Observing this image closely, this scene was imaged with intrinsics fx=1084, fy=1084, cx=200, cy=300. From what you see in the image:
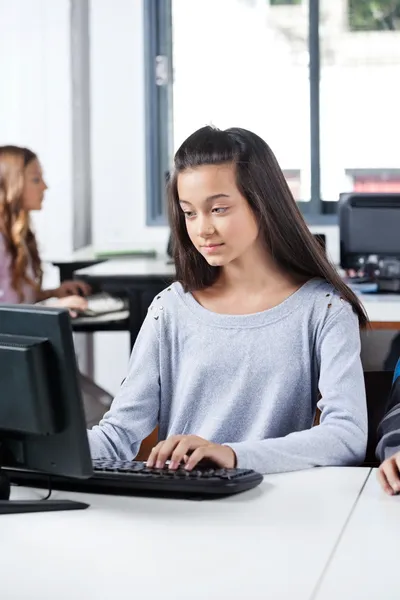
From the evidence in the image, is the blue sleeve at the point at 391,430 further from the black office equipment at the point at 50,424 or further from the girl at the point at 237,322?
the black office equipment at the point at 50,424

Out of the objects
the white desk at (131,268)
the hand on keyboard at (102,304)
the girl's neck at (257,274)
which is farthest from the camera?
the hand on keyboard at (102,304)

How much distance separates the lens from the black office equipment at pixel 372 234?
3.75 meters

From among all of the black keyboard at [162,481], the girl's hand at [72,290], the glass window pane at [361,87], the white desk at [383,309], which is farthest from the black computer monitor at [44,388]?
the glass window pane at [361,87]

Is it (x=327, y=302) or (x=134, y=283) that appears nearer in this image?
(x=327, y=302)

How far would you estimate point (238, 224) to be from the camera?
1.83 m

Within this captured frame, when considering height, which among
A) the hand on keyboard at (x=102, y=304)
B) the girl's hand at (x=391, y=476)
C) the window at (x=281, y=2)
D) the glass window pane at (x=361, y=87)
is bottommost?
the hand on keyboard at (x=102, y=304)

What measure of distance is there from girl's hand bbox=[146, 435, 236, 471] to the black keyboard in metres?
0.01

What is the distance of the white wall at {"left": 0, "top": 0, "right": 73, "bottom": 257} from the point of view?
16.4 feet

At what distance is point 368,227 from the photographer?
12.5 feet

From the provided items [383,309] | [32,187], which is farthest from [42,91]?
[383,309]

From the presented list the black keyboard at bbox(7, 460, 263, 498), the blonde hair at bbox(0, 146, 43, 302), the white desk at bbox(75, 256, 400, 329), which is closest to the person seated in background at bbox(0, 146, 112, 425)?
the blonde hair at bbox(0, 146, 43, 302)

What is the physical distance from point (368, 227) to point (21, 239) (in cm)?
126

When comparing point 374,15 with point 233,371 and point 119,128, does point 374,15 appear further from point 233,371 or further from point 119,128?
point 233,371

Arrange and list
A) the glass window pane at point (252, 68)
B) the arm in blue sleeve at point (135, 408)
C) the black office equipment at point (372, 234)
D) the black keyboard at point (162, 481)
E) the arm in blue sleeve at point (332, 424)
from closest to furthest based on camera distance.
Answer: the black keyboard at point (162, 481)
the arm in blue sleeve at point (332, 424)
the arm in blue sleeve at point (135, 408)
the black office equipment at point (372, 234)
the glass window pane at point (252, 68)
